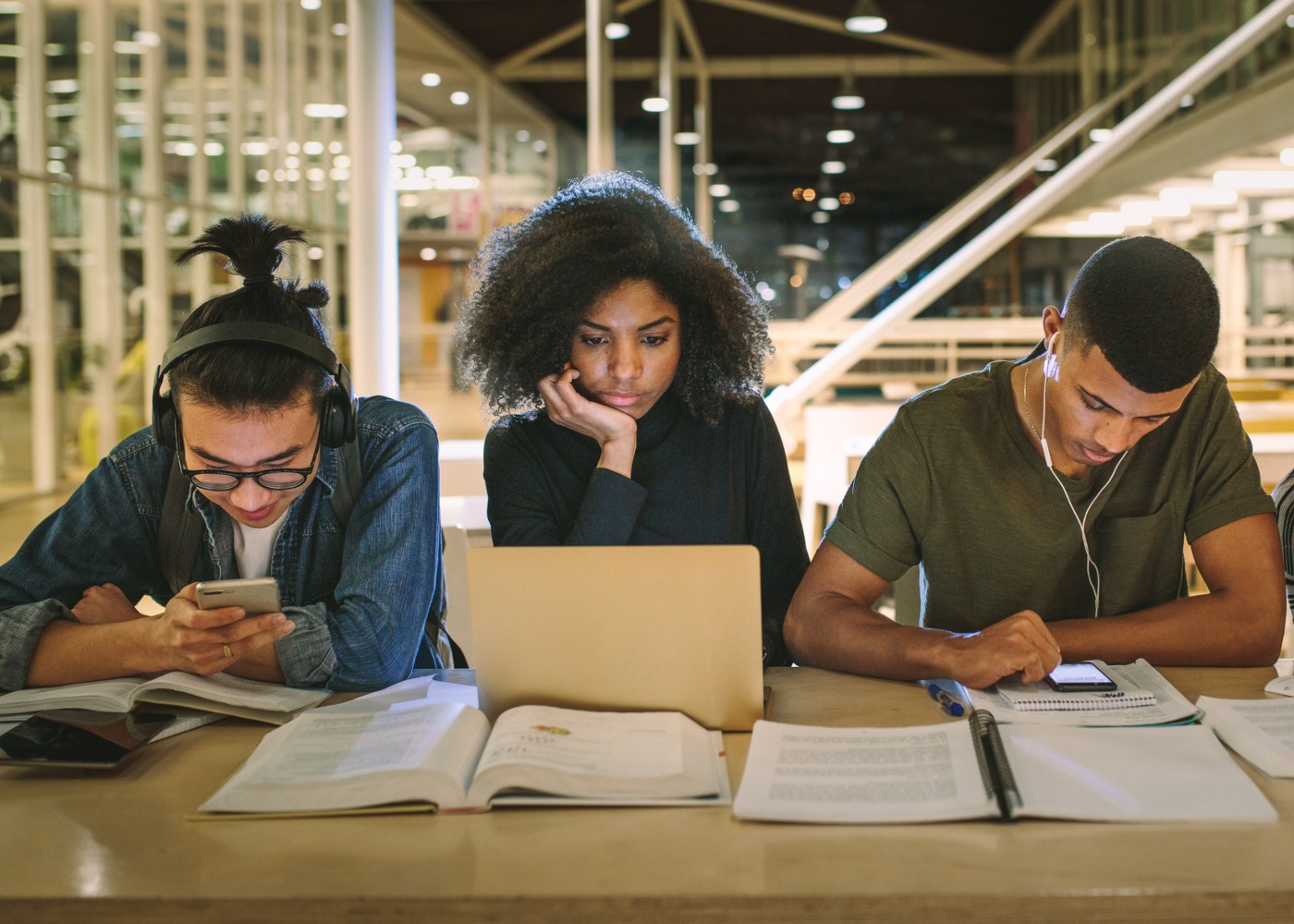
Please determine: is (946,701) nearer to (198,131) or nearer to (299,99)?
(198,131)

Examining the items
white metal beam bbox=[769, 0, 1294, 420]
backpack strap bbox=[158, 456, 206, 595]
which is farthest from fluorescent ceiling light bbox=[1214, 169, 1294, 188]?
backpack strap bbox=[158, 456, 206, 595]

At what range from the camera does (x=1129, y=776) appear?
41.8 inches

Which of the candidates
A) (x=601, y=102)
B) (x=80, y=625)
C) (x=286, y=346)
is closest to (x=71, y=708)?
(x=80, y=625)

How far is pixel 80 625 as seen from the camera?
1.44 metres

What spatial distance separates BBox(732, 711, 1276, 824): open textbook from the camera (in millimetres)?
991

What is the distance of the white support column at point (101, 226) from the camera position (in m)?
5.64

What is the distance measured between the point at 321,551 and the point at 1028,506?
42.3 inches

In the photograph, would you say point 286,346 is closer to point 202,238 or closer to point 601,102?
point 202,238

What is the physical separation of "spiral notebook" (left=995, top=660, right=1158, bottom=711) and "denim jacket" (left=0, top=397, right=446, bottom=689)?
0.80 m

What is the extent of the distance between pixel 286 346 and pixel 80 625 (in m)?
0.44

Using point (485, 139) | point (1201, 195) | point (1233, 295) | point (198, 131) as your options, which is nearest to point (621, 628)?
point (198, 131)

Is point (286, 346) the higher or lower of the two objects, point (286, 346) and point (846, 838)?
the higher

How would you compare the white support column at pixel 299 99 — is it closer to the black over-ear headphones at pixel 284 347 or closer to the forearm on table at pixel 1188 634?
the black over-ear headphones at pixel 284 347

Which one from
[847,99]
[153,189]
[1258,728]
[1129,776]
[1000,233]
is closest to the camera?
[1129,776]
